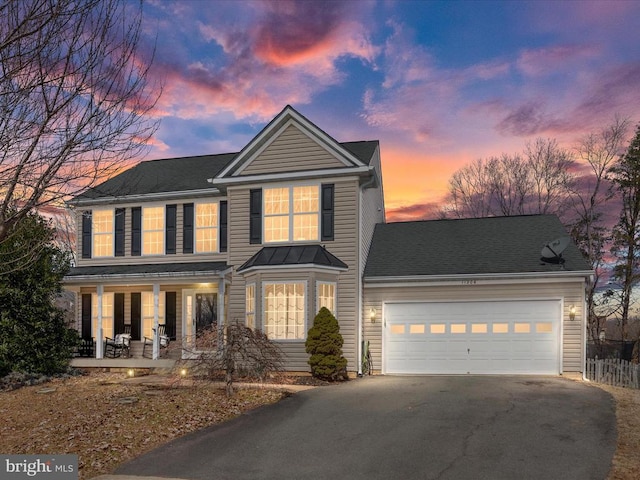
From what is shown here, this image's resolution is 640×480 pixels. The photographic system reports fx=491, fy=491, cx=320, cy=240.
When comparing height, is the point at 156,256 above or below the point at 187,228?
below

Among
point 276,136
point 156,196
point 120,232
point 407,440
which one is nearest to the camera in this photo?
point 407,440

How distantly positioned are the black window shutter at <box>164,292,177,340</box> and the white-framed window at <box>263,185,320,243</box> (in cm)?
559

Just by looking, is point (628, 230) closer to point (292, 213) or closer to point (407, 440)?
point (292, 213)

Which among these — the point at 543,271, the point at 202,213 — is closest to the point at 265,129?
the point at 202,213

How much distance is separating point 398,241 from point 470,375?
19.7 ft

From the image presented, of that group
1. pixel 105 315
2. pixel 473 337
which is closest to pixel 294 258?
pixel 473 337

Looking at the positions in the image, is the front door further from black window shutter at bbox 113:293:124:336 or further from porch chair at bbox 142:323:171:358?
black window shutter at bbox 113:293:124:336

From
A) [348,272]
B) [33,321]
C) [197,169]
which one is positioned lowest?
[33,321]

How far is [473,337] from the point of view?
16.8 m

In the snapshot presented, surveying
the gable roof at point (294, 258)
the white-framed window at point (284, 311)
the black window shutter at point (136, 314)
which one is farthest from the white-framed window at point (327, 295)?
the black window shutter at point (136, 314)

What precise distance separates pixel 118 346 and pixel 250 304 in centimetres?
587

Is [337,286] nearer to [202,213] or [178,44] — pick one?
[202,213]

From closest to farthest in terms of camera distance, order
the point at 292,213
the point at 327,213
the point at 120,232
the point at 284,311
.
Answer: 1. the point at 284,311
2. the point at 327,213
3. the point at 292,213
4. the point at 120,232

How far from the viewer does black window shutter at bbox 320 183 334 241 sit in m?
17.1
